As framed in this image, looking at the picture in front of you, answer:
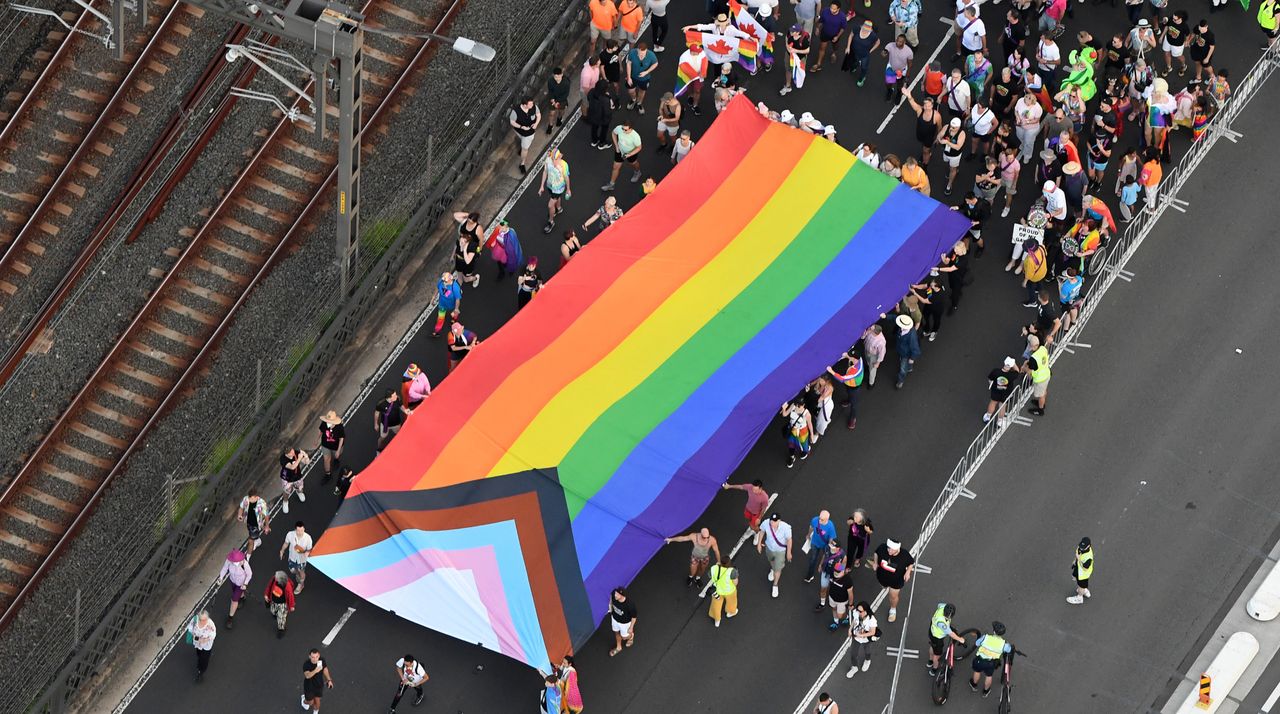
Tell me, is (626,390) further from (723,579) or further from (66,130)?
(66,130)

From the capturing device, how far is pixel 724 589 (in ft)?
156

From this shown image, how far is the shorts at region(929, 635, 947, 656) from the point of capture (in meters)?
47.0

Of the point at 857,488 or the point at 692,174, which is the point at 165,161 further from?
the point at 857,488

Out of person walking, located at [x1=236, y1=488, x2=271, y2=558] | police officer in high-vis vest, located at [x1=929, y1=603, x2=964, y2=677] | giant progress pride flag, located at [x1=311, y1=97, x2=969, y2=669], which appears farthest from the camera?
person walking, located at [x1=236, y1=488, x2=271, y2=558]

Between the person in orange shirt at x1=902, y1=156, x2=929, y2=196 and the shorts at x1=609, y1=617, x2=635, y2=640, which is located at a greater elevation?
the person in orange shirt at x1=902, y1=156, x2=929, y2=196

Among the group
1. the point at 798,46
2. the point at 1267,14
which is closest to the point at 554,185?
the point at 798,46

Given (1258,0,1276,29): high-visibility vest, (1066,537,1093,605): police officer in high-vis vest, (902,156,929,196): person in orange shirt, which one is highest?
(1258,0,1276,29): high-visibility vest

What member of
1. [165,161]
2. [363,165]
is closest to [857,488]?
[363,165]

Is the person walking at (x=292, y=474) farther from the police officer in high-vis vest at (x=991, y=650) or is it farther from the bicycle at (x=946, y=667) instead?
the police officer in high-vis vest at (x=991, y=650)

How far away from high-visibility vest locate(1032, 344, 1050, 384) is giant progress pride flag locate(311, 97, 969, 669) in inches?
107

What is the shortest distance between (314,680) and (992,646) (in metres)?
11.3

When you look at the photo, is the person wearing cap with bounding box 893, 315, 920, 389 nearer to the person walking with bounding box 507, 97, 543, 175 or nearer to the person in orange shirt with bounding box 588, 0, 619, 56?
the person walking with bounding box 507, 97, 543, 175

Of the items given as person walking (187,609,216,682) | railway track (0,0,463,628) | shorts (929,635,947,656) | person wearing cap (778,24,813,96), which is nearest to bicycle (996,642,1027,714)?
shorts (929,635,947,656)

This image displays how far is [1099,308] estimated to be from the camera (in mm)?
52188
